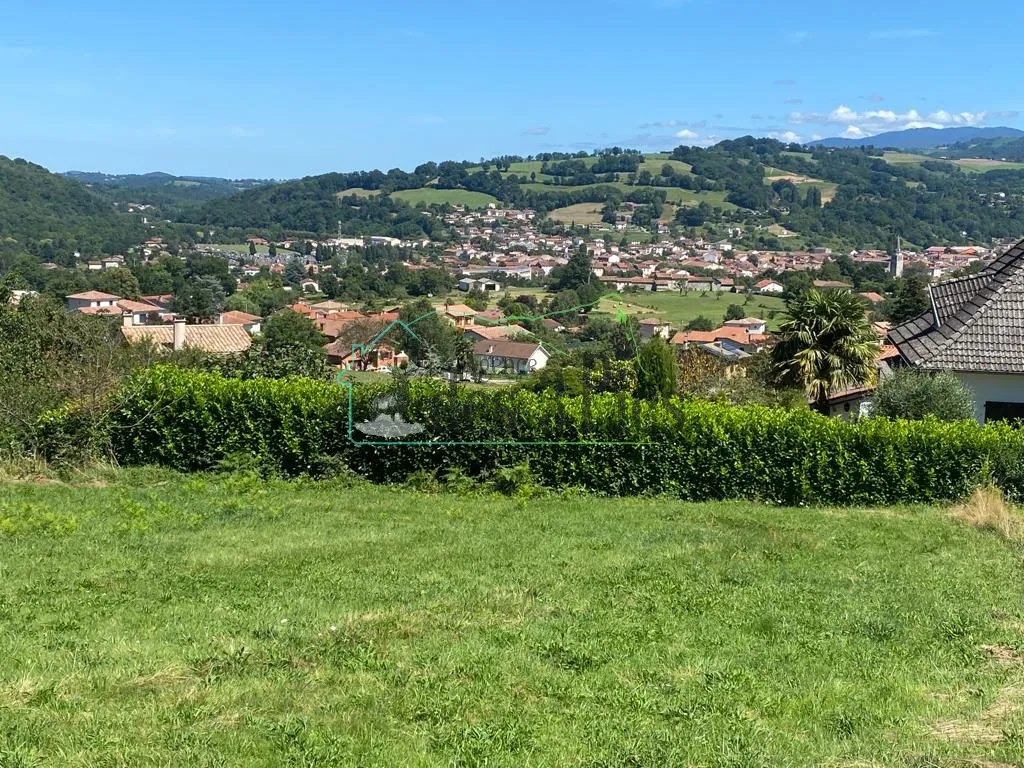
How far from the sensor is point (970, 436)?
15.5 m

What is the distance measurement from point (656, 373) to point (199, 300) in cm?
10167

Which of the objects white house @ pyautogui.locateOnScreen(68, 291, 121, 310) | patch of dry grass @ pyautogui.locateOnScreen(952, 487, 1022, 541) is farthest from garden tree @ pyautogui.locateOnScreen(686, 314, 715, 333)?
patch of dry grass @ pyautogui.locateOnScreen(952, 487, 1022, 541)

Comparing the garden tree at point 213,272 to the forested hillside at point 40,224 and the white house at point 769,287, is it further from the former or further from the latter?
the white house at point 769,287

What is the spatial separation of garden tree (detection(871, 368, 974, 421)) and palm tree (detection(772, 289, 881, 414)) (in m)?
6.08

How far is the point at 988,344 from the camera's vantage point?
20.1m

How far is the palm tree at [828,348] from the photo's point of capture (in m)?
25.2

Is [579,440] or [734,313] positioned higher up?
[579,440]

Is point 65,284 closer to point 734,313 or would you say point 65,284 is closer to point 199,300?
point 199,300

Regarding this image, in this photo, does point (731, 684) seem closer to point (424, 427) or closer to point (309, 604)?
→ point (309, 604)

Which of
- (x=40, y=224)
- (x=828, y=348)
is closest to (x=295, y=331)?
(x=828, y=348)

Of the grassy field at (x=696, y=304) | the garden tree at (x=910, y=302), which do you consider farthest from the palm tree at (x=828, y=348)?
the grassy field at (x=696, y=304)

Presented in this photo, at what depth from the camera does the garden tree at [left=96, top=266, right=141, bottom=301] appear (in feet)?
385

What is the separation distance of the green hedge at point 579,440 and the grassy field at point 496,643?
9.74ft

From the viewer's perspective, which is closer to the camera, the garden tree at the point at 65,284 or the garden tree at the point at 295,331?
the garden tree at the point at 295,331
